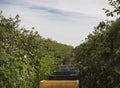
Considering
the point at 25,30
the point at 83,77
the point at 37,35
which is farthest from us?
the point at 37,35

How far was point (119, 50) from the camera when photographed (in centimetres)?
995

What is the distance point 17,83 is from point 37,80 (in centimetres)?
534

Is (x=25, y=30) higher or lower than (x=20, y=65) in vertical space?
higher

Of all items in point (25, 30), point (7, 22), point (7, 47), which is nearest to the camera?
point (7, 47)

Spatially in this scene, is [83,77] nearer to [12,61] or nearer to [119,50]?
[12,61]

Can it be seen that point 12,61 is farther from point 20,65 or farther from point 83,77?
point 83,77

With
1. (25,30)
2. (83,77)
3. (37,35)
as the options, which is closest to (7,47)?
(83,77)

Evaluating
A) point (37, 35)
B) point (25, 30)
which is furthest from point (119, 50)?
point (37, 35)

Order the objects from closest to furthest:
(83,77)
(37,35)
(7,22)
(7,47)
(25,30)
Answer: (7,47) → (7,22) → (83,77) → (25,30) → (37,35)

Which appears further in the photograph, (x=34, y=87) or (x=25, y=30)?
(x=25, y=30)

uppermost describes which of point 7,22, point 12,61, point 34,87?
point 7,22

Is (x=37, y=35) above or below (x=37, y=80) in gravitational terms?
above

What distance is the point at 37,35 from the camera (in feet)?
68.4

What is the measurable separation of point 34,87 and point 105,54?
5626 mm
